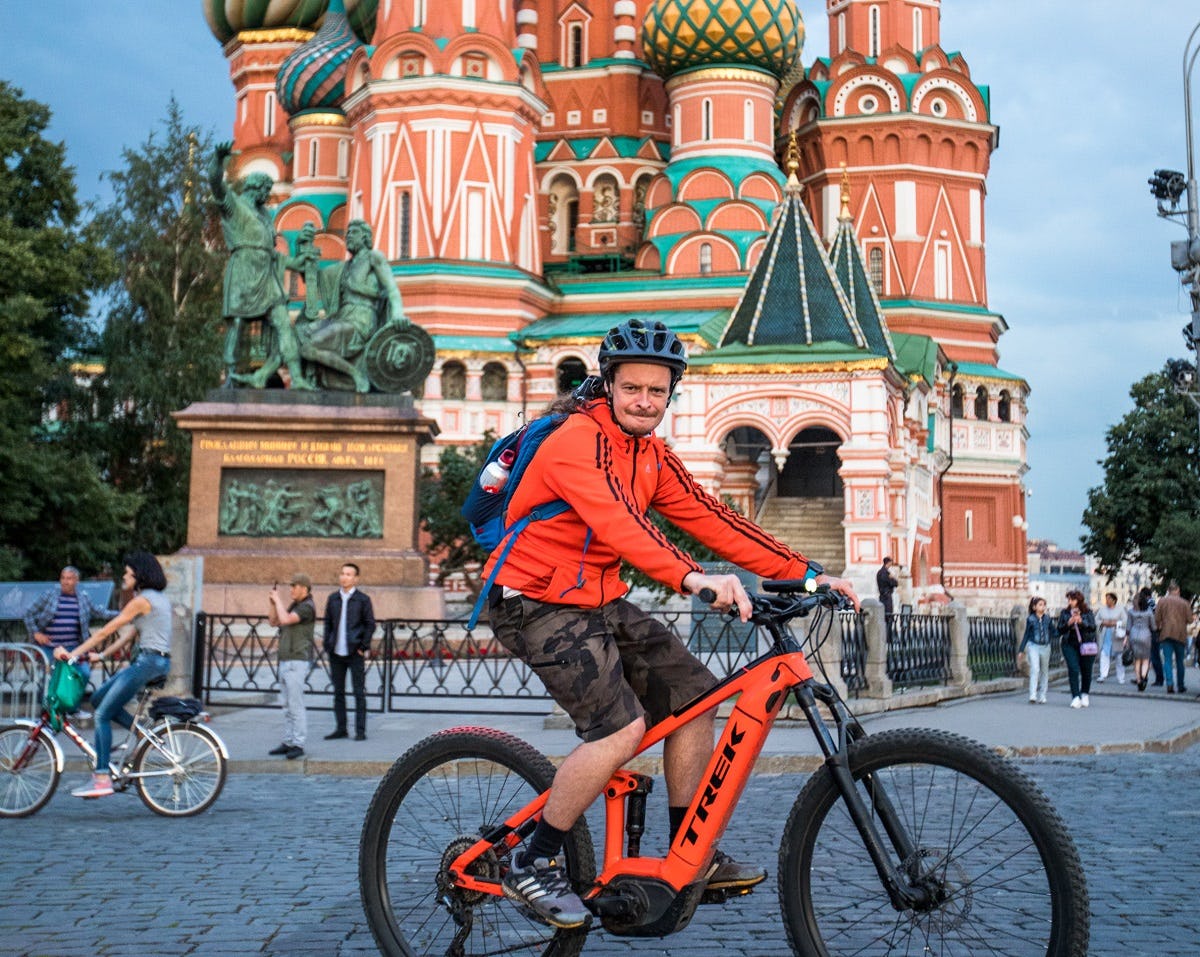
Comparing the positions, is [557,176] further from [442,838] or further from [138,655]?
[442,838]

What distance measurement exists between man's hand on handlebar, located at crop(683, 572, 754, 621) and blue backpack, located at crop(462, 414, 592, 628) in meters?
0.40

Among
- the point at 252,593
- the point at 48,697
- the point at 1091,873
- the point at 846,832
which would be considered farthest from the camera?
the point at 252,593

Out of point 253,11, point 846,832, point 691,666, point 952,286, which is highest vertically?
point 253,11

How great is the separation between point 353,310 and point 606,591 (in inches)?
699

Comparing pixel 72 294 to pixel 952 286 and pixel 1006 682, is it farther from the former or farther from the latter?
pixel 952 286

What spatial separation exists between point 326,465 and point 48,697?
1115cm

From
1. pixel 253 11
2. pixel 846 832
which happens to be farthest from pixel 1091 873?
pixel 253 11

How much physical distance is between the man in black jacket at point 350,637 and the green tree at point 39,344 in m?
16.6

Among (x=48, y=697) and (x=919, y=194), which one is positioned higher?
(x=919, y=194)

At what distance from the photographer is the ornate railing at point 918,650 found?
53.6ft

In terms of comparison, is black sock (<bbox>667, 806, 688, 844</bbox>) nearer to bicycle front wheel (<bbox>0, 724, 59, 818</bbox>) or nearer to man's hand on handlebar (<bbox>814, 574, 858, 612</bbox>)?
man's hand on handlebar (<bbox>814, 574, 858, 612</bbox>)

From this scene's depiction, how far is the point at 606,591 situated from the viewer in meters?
4.13

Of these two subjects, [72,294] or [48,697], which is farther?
[72,294]

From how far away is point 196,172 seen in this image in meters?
39.5
